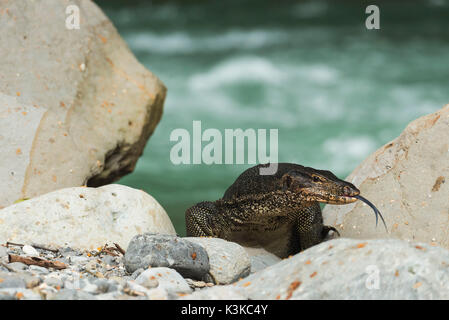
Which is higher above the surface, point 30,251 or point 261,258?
point 30,251

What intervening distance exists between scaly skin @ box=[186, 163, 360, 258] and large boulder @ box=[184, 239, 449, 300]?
153cm

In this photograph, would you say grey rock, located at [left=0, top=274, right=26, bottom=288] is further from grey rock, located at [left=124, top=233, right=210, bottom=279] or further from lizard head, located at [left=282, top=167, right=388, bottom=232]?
lizard head, located at [left=282, top=167, right=388, bottom=232]

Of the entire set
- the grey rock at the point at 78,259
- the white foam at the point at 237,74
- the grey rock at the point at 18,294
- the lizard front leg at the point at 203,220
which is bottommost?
the lizard front leg at the point at 203,220

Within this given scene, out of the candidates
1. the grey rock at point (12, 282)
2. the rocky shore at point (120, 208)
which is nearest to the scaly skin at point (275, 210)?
the rocky shore at point (120, 208)

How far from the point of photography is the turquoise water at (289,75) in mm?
13773

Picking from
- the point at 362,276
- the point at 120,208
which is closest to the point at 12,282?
→ the point at 120,208

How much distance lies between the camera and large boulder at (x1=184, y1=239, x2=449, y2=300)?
9.38ft

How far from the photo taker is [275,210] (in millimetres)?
4977

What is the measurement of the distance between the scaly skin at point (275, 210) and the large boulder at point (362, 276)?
60.4 inches

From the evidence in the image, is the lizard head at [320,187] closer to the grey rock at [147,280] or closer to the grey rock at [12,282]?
the grey rock at [147,280]

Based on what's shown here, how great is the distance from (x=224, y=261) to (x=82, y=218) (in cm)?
116

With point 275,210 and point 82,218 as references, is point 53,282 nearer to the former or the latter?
point 82,218

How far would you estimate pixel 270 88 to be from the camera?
15.2m
